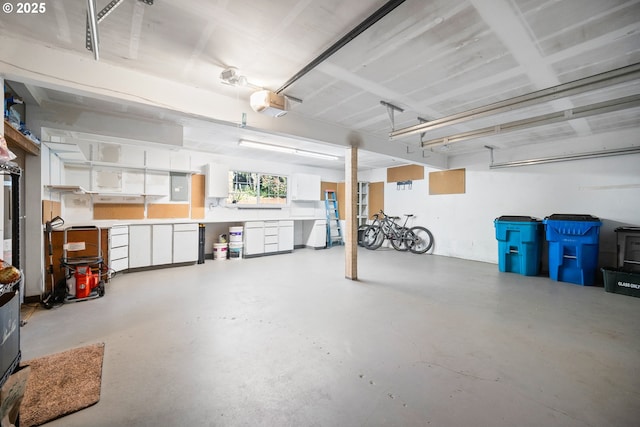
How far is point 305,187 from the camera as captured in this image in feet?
25.4

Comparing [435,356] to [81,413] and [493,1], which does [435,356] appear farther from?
[493,1]

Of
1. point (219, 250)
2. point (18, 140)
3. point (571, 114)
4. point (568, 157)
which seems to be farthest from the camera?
point (219, 250)

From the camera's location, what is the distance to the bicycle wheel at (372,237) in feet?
26.0

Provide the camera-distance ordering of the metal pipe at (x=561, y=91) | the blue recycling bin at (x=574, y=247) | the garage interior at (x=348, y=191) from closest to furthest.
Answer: the garage interior at (x=348, y=191) → the metal pipe at (x=561, y=91) → the blue recycling bin at (x=574, y=247)

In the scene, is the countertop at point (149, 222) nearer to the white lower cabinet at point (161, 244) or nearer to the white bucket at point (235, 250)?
the white lower cabinet at point (161, 244)

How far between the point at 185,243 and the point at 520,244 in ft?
21.5

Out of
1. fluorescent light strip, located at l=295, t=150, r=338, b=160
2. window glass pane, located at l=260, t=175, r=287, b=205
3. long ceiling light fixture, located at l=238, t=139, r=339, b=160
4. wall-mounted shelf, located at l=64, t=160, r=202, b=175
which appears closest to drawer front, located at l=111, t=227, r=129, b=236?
wall-mounted shelf, located at l=64, t=160, r=202, b=175

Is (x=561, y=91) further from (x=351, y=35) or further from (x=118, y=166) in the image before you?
(x=118, y=166)

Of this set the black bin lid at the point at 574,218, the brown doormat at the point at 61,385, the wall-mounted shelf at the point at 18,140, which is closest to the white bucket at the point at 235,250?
the wall-mounted shelf at the point at 18,140

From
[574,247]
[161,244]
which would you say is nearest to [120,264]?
[161,244]

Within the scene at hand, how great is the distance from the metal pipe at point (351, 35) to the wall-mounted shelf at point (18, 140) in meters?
2.66

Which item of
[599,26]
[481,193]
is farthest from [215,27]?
[481,193]

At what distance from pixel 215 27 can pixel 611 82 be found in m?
3.36

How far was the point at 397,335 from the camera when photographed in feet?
8.07
